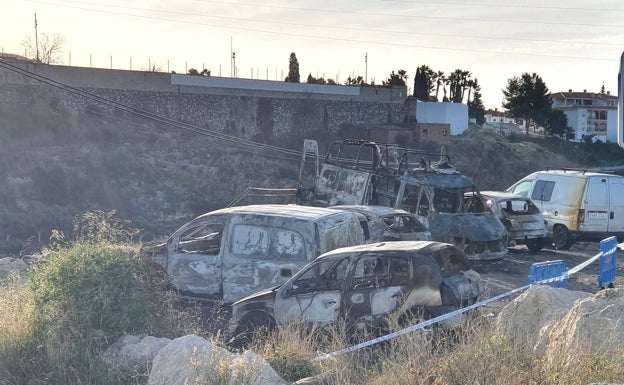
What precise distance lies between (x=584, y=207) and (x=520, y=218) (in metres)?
1.61

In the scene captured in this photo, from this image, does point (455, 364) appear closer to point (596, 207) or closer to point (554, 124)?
point (596, 207)

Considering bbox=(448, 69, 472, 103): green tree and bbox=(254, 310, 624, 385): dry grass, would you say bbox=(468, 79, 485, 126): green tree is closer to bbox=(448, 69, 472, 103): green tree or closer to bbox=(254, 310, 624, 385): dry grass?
bbox=(448, 69, 472, 103): green tree

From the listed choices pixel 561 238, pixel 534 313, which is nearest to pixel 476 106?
pixel 561 238

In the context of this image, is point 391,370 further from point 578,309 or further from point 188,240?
point 188,240

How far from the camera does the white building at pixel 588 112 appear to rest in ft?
347

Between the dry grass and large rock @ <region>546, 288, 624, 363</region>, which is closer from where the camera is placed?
the dry grass

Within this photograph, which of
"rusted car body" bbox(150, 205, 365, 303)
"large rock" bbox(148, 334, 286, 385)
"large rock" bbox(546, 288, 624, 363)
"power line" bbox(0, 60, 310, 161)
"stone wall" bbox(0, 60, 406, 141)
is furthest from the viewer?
"stone wall" bbox(0, 60, 406, 141)

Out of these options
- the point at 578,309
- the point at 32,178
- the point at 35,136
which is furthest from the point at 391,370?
the point at 35,136

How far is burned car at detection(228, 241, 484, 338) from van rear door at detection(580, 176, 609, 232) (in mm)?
10497

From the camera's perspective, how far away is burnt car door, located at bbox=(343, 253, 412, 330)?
8078 millimetres

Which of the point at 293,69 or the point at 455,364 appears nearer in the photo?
the point at 455,364

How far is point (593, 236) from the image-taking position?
711 inches

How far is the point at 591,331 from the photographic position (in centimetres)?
609

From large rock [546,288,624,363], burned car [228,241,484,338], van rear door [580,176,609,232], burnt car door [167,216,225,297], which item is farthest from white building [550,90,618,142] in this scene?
large rock [546,288,624,363]
